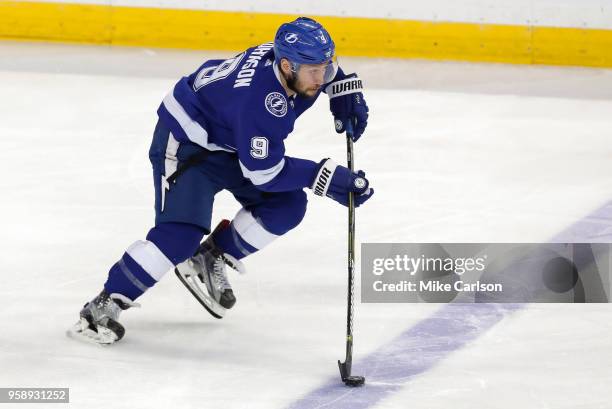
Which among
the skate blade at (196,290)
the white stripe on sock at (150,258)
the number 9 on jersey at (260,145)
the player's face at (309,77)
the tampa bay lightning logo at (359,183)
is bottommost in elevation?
the skate blade at (196,290)

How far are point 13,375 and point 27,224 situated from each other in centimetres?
135

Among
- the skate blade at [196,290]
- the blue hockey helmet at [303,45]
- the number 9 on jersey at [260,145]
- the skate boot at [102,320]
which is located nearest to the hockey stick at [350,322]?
the number 9 on jersey at [260,145]

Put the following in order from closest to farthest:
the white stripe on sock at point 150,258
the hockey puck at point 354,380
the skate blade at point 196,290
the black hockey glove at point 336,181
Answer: the hockey puck at point 354,380 < the black hockey glove at point 336,181 < the white stripe on sock at point 150,258 < the skate blade at point 196,290

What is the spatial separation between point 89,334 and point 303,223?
1.36m

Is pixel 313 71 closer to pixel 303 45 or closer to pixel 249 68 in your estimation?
pixel 303 45

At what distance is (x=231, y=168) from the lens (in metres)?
3.71

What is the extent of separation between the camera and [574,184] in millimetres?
5246

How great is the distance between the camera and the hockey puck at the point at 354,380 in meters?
3.29

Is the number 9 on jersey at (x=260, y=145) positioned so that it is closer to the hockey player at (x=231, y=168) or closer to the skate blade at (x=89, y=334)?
the hockey player at (x=231, y=168)

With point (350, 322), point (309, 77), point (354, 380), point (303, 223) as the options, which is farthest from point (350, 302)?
point (303, 223)

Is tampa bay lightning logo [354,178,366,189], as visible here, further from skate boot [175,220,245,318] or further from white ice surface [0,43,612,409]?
skate boot [175,220,245,318]

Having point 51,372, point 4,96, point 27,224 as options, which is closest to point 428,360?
point 51,372

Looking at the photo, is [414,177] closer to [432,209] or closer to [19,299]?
[432,209]

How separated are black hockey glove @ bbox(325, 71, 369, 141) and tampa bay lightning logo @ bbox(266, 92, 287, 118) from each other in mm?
542
